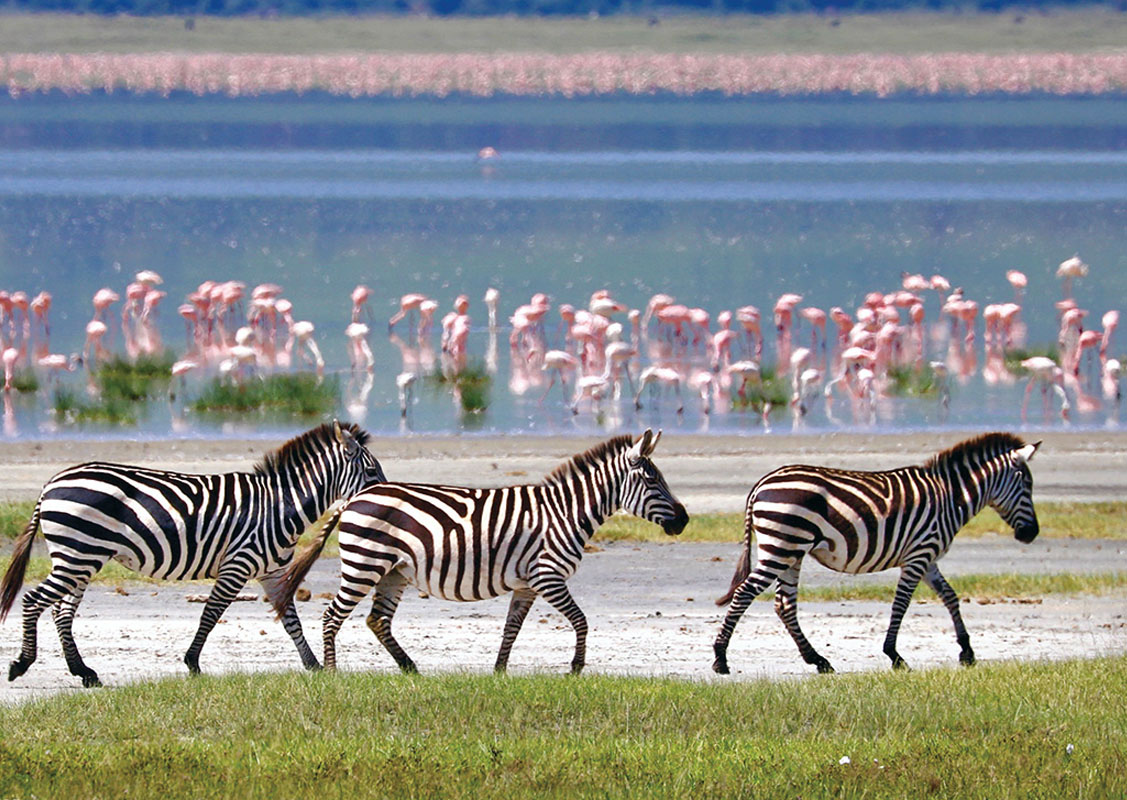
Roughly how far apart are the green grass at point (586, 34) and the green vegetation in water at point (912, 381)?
12863 centimetres

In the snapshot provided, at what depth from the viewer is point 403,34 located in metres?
158

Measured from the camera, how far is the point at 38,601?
9594mm

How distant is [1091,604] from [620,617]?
3.01 m

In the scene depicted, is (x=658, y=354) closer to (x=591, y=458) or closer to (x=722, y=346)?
(x=722, y=346)

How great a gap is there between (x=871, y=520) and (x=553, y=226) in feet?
152

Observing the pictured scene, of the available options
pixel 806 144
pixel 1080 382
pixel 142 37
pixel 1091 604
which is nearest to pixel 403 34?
pixel 142 37

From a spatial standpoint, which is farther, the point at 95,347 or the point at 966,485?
the point at 95,347

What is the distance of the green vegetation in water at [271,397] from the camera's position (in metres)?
24.2

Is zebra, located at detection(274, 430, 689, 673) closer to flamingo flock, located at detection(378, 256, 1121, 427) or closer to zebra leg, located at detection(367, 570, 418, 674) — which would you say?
zebra leg, located at detection(367, 570, 418, 674)

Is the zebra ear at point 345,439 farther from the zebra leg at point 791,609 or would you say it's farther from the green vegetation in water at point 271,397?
the green vegetation in water at point 271,397

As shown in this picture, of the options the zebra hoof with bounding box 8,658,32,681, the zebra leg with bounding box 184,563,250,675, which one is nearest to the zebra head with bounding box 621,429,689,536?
the zebra leg with bounding box 184,563,250,675

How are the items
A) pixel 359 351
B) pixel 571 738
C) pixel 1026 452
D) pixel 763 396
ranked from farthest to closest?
pixel 359 351 < pixel 763 396 < pixel 1026 452 < pixel 571 738

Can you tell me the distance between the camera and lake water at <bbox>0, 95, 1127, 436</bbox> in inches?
1107

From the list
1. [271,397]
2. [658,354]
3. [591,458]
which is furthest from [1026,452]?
[658,354]
